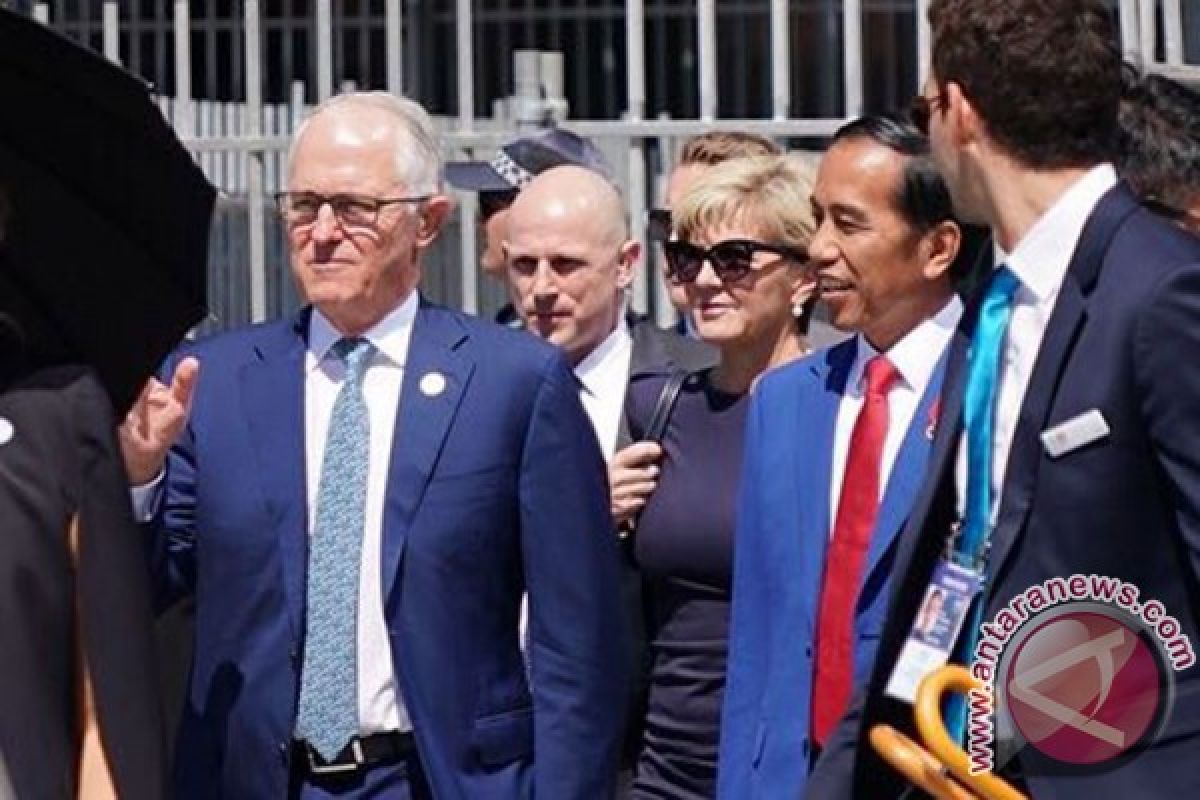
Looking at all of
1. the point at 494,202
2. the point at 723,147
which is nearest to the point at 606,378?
the point at 723,147

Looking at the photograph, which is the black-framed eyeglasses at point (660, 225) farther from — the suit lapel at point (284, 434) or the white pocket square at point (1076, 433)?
the white pocket square at point (1076, 433)

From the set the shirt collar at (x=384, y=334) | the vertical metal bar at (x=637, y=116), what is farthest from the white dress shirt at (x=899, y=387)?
the vertical metal bar at (x=637, y=116)

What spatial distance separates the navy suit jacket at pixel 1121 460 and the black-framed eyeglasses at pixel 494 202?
10.8ft

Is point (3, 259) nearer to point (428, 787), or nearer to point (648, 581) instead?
point (428, 787)

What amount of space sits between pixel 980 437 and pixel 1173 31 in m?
3.68

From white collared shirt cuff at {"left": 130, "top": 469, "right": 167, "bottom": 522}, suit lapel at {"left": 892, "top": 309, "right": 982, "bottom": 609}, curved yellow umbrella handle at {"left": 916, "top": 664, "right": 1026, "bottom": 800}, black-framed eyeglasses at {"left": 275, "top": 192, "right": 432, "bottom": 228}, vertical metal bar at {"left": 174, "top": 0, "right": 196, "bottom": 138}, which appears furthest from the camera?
vertical metal bar at {"left": 174, "top": 0, "right": 196, "bottom": 138}

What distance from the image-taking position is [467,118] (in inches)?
314

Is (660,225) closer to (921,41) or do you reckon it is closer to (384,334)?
(921,41)

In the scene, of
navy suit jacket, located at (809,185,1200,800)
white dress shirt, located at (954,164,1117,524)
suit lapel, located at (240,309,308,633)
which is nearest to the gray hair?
suit lapel, located at (240,309,308,633)

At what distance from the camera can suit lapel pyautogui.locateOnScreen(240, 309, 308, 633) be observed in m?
5.59

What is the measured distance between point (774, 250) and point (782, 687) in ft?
3.74

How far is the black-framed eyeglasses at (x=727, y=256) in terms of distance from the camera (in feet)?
20.6

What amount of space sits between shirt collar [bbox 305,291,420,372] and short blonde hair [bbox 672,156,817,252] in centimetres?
73

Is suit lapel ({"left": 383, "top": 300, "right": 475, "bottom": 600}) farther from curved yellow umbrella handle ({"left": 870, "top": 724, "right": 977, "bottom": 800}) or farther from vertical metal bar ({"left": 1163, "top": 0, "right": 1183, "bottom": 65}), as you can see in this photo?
vertical metal bar ({"left": 1163, "top": 0, "right": 1183, "bottom": 65})
